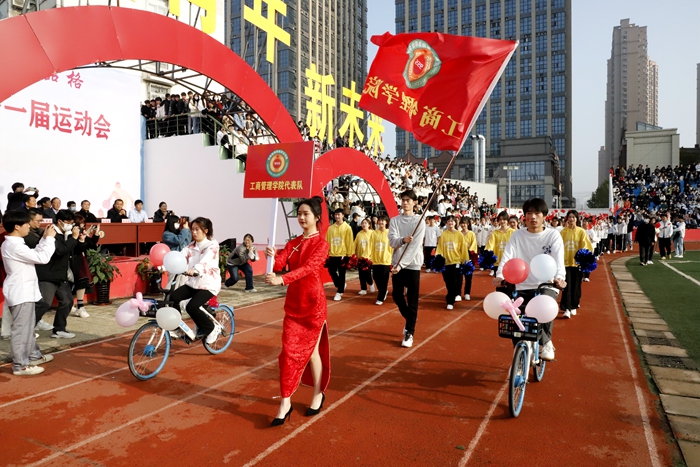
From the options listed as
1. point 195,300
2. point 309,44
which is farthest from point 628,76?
point 195,300

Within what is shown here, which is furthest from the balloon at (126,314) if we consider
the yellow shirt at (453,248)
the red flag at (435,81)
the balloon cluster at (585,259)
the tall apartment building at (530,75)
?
the tall apartment building at (530,75)

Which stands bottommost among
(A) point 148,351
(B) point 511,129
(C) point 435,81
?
(A) point 148,351

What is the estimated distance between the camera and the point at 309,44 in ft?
219

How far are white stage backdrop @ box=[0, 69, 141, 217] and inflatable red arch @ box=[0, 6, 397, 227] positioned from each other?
570 centimetres

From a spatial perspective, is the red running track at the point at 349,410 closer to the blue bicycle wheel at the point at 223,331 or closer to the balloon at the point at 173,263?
the blue bicycle wheel at the point at 223,331

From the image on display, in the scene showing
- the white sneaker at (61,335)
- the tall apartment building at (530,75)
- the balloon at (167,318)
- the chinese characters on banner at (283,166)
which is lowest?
the white sneaker at (61,335)

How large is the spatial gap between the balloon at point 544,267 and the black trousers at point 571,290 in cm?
400

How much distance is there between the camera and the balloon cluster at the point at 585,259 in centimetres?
793

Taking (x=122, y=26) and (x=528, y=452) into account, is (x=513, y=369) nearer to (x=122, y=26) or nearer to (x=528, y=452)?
(x=528, y=452)

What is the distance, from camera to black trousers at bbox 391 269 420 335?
238 inches

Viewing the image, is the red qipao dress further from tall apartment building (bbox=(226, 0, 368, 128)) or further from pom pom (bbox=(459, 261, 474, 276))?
tall apartment building (bbox=(226, 0, 368, 128))

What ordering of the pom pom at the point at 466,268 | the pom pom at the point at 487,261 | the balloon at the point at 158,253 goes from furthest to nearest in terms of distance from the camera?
the pom pom at the point at 466,268 < the pom pom at the point at 487,261 < the balloon at the point at 158,253

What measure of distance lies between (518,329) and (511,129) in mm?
78670

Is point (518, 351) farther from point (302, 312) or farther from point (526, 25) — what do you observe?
point (526, 25)
